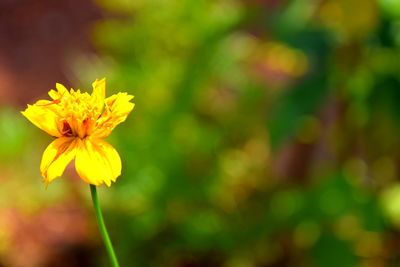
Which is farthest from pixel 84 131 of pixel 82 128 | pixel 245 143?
pixel 245 143

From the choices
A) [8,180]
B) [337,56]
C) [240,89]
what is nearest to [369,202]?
[337,56]

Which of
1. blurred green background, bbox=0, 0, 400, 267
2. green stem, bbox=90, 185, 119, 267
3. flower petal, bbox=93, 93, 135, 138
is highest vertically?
blurred green background, bbox=0, 0, 400, 267

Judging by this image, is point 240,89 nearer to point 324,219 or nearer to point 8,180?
point 324,219

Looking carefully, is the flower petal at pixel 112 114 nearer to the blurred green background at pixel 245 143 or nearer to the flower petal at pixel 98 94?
the flower petal at pixel 98 94

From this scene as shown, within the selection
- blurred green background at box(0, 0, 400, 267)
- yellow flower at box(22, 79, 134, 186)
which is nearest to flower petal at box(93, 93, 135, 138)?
yellow flower at box(22, 79, 134, 186)

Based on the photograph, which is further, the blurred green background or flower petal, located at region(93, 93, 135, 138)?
the blurred green background

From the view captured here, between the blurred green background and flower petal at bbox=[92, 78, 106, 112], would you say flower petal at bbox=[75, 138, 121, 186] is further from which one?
the blurred green background

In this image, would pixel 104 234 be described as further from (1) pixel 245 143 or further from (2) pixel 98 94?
(1) pixel 245 143
